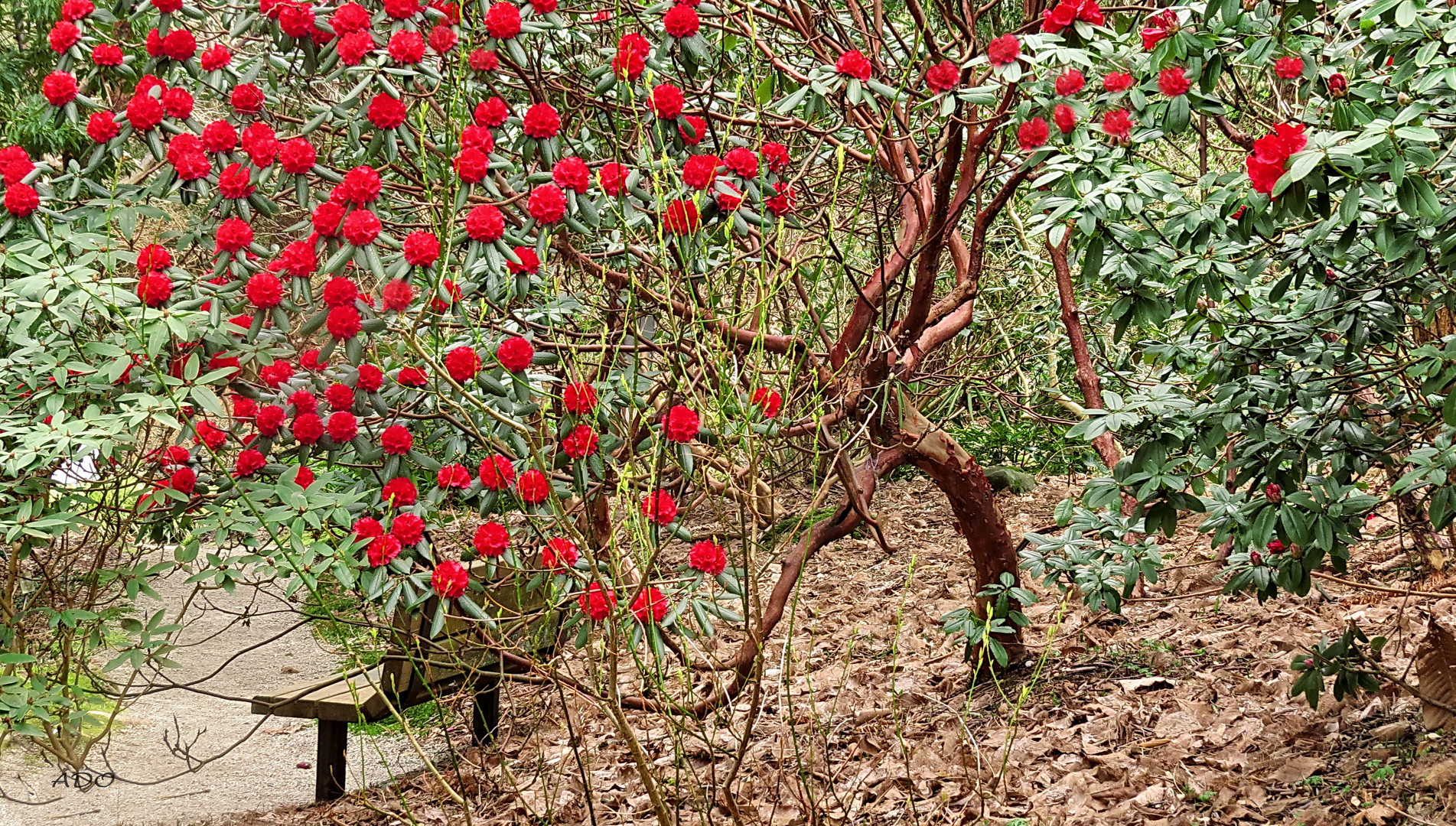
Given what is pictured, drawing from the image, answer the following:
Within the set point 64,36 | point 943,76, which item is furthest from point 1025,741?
point 64,36

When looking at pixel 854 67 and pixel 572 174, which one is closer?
pixel 572 174

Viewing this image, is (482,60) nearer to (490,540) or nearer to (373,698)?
(490,540)

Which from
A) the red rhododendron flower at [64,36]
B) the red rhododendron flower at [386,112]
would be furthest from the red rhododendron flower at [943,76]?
the red rhododendron flower at [64,36]

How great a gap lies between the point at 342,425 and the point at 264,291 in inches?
13.6

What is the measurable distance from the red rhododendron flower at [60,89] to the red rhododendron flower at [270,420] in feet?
2.37

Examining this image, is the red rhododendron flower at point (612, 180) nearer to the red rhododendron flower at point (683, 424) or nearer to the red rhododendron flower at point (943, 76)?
the red rhododendron flower at point (683, 424)

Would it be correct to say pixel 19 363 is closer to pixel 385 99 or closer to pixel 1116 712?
pixel 385 99

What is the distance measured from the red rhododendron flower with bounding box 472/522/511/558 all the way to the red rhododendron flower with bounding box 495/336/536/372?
1.22ft

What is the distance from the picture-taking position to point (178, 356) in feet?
8.52

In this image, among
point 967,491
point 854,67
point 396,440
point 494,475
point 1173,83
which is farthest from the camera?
point 967,491

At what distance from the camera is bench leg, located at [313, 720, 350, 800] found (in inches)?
159

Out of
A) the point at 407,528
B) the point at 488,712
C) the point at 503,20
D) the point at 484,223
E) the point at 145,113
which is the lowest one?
the point at 488,712

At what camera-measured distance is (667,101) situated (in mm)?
2572

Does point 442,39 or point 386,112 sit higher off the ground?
point 442,39
